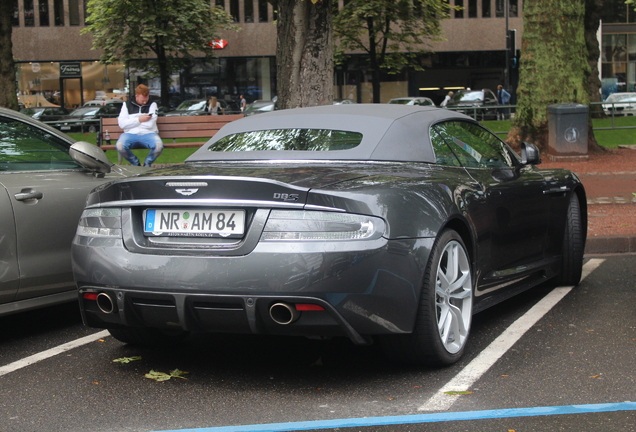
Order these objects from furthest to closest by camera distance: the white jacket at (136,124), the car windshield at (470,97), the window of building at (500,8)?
the window of building at (500,8)
the car windshield at (470,97)
the white jacket at (136,124)

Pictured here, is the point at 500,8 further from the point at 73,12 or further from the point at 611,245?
the point at 611,245

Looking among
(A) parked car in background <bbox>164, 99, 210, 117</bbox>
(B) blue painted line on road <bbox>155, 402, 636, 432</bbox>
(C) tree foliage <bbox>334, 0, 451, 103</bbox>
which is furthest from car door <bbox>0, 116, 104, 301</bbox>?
(C) tree foliage <bbox>334, 0, 451, 103</bbox>

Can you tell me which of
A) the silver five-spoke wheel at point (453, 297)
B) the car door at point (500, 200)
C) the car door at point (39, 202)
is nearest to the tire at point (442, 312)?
the silver five-spoke wheel at point (453, 297)

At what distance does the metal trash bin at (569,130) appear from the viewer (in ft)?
53.9

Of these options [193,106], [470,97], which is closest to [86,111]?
[193,106]

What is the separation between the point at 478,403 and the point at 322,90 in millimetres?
8530

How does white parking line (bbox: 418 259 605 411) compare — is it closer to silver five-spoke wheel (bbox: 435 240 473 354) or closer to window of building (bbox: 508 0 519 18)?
silver five-spoke wheel (bbox: 435 240 473 354)

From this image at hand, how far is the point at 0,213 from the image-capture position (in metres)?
5.10

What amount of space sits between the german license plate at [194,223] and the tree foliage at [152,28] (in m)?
36.1

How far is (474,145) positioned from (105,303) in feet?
8.49

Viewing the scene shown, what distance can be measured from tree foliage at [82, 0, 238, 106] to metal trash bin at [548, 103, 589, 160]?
25699mm

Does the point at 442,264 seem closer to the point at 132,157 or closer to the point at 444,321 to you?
the point at 444,321

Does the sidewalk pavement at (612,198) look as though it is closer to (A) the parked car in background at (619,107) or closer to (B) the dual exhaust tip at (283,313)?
(B) the dual exhaust tip at (283,313)

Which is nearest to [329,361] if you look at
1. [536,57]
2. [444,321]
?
[444,321]
